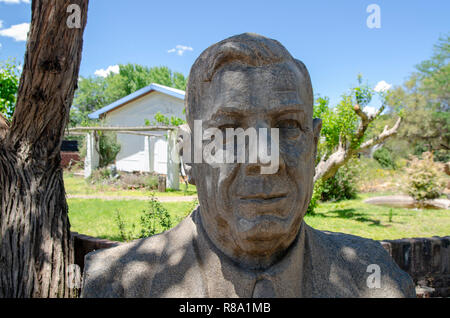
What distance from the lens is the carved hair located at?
166 centimetres

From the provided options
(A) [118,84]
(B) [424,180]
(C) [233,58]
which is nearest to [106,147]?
(B) [424,180]

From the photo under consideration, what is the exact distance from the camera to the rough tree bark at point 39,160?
309 centimetres

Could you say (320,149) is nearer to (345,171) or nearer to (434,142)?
(345,171)

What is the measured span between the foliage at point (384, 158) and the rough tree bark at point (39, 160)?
21913mm

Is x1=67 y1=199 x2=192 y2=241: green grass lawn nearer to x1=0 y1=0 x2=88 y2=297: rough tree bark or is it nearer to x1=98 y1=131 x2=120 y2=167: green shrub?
x1=0 y1=0 x2=88 y2=297: rough tree bark

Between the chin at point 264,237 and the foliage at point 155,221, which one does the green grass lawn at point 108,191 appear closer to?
the foliage at point 155,221

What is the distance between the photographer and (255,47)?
1.68 m

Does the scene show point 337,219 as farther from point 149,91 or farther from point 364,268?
point 149,91

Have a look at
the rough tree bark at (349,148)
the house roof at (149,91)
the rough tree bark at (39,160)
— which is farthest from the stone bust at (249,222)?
the house roof at (149,91)

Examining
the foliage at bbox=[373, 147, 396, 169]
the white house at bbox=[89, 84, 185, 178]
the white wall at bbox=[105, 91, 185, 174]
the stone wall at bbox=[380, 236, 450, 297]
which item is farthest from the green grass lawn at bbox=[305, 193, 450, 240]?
the foliage at bbox=[373, 147, 396, 169]

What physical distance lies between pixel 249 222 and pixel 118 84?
127 ft

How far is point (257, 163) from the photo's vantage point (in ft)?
5.08

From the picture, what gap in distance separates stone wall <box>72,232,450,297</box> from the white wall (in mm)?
13137

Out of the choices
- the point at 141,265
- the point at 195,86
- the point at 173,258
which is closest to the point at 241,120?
the point at 195,86
